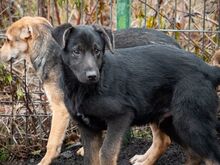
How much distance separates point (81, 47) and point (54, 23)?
3.34 meters

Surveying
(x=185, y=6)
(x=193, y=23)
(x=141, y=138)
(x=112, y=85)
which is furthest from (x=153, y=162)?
(x=185, y=6)

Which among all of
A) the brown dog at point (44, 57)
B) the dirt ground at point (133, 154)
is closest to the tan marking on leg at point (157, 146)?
the brown dog at point (44, 57)

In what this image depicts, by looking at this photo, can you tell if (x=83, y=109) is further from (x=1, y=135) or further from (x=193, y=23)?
(x=193, y=23)

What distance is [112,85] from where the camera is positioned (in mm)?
5742

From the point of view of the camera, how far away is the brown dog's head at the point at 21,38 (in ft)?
24.0

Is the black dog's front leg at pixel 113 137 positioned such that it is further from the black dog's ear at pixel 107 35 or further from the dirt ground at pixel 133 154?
the dirt ground at pixel 133 154

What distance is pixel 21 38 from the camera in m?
7.36

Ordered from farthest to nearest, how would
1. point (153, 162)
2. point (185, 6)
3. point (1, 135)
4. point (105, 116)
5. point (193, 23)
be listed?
point (185, 6)
point (193, 23)
point (1, 135)
point (153, 162)
point (105, 116)

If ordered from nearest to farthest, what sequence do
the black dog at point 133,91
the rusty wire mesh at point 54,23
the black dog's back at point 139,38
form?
the black dog at point 133,91 < the black dog's back at point 139,38 < the rusty wire mesh at point 54,23

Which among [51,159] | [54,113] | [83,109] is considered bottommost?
[51,159]

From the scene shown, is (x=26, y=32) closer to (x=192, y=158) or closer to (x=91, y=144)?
(x=91, y=144)

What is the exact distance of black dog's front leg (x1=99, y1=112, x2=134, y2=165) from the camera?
5691mm

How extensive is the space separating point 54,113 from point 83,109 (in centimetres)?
160

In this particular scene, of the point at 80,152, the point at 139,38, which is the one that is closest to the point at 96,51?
the point at 139,38
